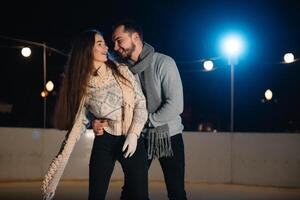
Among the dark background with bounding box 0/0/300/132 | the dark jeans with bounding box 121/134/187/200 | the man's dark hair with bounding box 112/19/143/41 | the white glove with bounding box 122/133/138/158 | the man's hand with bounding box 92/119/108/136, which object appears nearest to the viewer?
the white glove with bounding box 122/133/138/158

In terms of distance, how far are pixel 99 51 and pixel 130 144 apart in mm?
526

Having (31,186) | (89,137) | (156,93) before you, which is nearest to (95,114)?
(156,93)

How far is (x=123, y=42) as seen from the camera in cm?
376

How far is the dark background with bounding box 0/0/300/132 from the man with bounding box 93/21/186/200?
17.5 metres

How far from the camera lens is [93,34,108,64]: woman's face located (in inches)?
136

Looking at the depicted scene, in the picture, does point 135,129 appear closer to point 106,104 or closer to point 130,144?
point 130,144

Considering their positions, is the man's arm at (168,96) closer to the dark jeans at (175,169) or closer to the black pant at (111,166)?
the dark jeans at (175,169)

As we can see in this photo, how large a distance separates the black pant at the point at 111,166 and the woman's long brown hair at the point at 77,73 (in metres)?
0.24

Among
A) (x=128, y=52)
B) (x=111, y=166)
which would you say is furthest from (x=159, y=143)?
(x=128, y=52)

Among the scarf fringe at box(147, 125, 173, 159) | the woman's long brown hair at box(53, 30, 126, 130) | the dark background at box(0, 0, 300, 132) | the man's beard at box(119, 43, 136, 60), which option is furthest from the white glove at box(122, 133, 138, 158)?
the dark background at box(0, 0, 300, 132)

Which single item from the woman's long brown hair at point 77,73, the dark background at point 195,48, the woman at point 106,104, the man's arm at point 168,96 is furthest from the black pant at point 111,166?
the dark background at point 195,48

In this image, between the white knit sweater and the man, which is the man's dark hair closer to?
the man

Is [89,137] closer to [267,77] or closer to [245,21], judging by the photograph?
[245,21]

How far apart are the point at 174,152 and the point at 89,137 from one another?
6094mm
